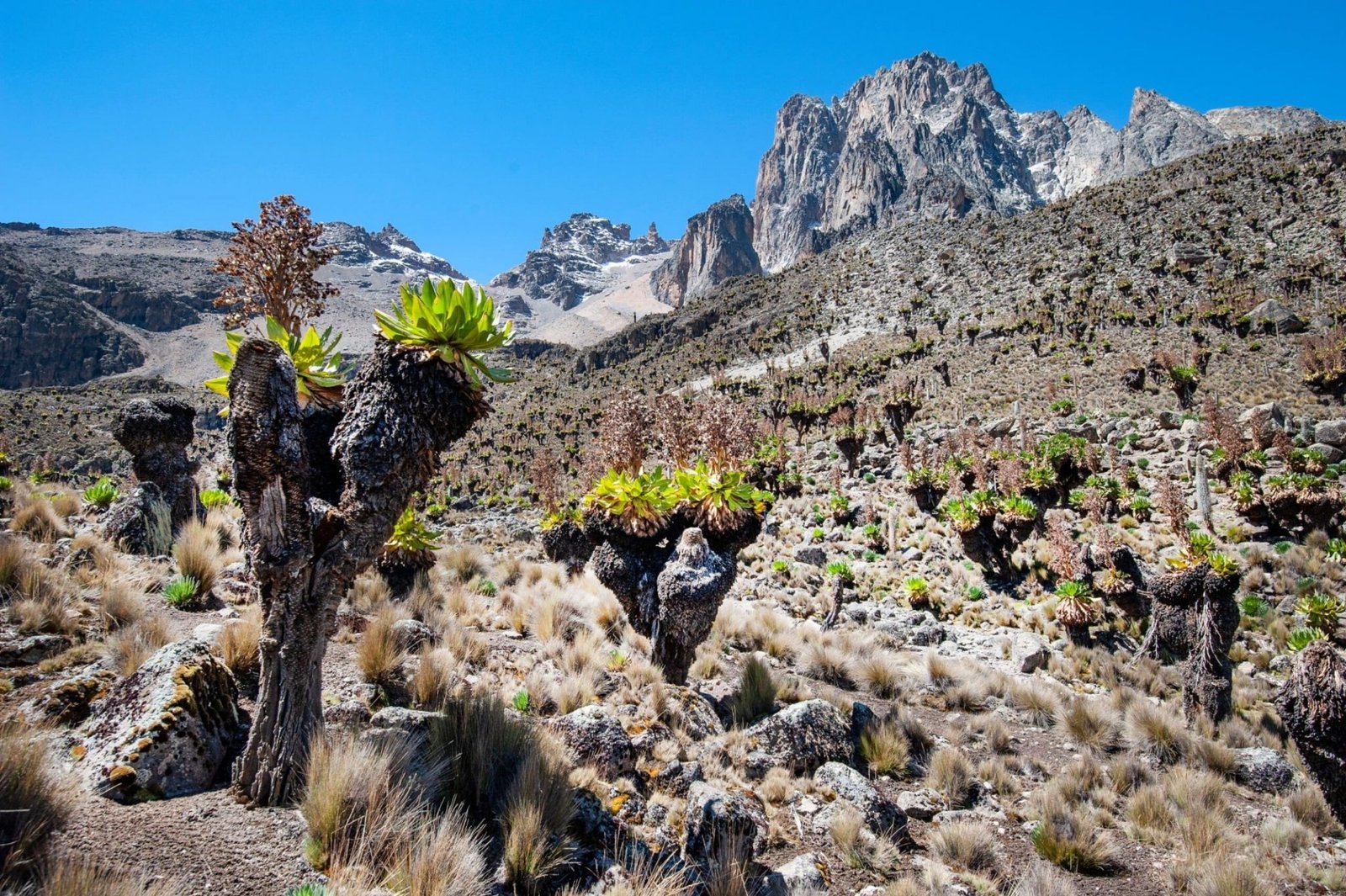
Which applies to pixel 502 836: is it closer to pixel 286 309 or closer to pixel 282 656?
pixel 282 656

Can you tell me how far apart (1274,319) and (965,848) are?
Answer: 126 ft

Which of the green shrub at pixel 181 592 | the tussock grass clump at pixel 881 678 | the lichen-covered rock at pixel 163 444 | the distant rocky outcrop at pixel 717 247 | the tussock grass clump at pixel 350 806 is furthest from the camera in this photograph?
the distant rocky outcrop at pixel 717 247

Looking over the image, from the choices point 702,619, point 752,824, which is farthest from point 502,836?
point 702,619

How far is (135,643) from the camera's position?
15.4ft

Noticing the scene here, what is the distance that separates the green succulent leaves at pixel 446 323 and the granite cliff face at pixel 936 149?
8895 cm

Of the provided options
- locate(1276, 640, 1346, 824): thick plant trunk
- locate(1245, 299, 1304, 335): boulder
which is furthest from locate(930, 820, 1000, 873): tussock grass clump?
locate(1245, 299, 1304, 335): boulder

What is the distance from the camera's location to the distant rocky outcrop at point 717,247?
476 feet

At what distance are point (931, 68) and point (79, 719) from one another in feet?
693

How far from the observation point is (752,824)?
14.2 feet

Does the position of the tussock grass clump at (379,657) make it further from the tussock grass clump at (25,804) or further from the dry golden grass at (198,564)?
the tussock grass clump at (25,804)

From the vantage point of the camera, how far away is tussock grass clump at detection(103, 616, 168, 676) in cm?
443

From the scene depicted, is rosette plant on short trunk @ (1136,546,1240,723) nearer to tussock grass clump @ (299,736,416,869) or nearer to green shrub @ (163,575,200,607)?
tussock grass clump @ (299,736,416,869)

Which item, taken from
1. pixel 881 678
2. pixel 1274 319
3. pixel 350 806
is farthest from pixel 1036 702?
pixel 1274 319

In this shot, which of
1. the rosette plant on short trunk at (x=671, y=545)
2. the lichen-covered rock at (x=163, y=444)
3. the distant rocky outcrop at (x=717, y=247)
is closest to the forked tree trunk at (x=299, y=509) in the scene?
the rosette plant on short trunk at (x=671, y=545)
